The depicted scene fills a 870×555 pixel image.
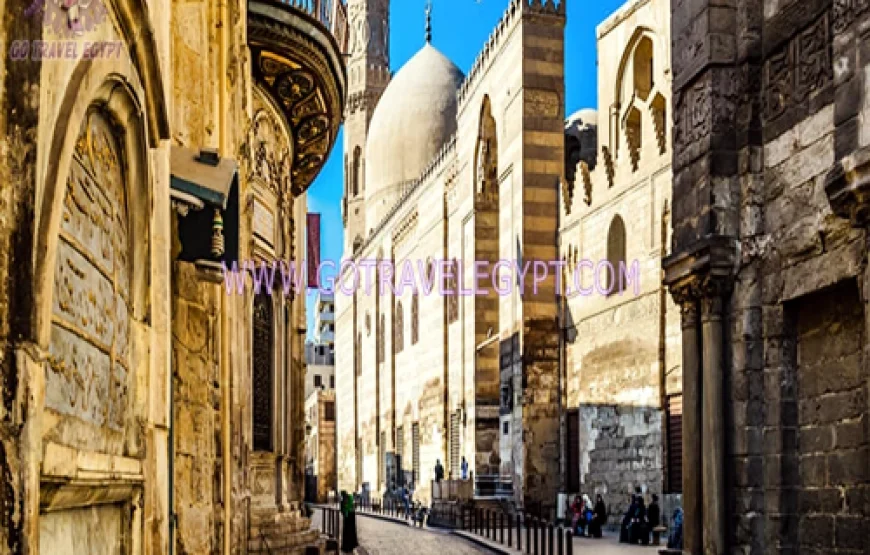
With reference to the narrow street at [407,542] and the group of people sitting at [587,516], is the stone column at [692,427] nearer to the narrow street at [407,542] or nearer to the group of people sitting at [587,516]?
the narrow street at [407,542]

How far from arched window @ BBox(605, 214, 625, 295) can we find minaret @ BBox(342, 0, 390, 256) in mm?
34238

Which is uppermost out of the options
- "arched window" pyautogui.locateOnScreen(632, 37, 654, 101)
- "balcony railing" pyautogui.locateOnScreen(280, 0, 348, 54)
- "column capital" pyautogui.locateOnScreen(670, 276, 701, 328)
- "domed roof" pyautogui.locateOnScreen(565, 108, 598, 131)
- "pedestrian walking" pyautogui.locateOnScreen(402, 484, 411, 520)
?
"domed roof" pyautogui.locateOnScreen(565, 108, 598, 131)

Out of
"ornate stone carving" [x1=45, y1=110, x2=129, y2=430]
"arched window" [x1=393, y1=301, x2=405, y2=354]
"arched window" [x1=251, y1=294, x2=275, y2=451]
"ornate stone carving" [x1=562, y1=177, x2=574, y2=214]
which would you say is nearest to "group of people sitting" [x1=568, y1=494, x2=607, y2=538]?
"ornate stone carving" [x1=562, y1=177, x2=574, y2=214]

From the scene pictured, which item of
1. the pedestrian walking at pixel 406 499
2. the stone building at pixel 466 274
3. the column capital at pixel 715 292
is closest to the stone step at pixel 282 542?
the column capital at pixel 715 292

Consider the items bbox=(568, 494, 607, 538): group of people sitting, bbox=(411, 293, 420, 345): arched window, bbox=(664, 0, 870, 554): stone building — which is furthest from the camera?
bbox=(411, 293, 420, 345): arched window

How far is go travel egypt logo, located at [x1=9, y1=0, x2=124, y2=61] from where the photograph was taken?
86.6 inches

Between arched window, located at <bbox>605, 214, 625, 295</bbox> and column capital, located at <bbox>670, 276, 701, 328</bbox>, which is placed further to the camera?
arched window, located at <bbox>605, 214, 625, 295</bbox>

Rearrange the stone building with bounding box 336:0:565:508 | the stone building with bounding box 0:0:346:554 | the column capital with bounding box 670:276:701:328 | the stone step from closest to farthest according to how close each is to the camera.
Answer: the stone building with bounding box 0:0:346:554 < the column capital with bounding box 670:276:701:328 < the stone step < the stone building with bounding box 336:0:565:508

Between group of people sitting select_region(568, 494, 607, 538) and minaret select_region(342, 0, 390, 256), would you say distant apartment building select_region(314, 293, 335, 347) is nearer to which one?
minaret select_region(342, 0, 390, 256)

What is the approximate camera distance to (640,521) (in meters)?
18.9

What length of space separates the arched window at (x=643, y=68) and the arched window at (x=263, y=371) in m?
12.6

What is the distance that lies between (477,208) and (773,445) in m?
22.7

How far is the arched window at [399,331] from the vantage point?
1636 inches

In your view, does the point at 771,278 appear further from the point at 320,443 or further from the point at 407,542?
the point at 320,443
